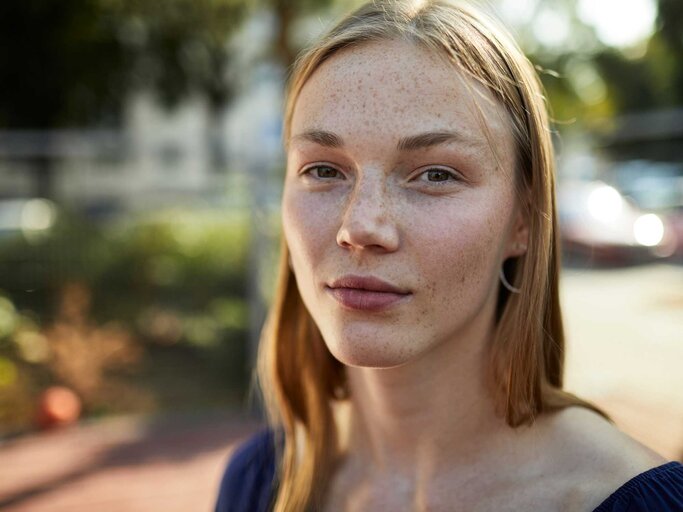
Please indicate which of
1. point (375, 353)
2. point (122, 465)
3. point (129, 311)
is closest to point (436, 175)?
point (375, 353)

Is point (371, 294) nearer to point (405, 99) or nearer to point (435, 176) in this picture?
point (435, 176)

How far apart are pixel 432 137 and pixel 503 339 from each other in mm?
458

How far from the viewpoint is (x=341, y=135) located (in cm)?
138

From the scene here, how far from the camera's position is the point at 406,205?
1.34 m

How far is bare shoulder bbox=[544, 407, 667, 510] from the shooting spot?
4.32ft

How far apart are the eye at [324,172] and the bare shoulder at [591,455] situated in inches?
25.5

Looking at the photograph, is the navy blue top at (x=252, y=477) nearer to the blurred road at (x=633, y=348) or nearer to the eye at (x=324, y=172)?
the eye at (x=324, y=172)

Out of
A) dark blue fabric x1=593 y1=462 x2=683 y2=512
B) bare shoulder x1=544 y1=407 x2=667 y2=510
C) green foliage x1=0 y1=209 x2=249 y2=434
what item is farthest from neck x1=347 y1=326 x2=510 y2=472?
green foliage x1=0 y1=209 x2=249 y2=434

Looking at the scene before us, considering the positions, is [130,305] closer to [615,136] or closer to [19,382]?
[19,382]

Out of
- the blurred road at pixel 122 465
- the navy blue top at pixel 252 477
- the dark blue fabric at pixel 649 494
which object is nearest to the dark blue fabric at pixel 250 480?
the navy blue top at pixel 252 477

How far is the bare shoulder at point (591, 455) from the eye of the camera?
1317 millimetres

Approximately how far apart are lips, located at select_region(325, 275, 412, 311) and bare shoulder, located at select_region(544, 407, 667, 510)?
1.42 ft

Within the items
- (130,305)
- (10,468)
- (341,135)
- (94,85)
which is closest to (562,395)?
(341,135)

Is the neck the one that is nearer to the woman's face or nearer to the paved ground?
the woman's face
